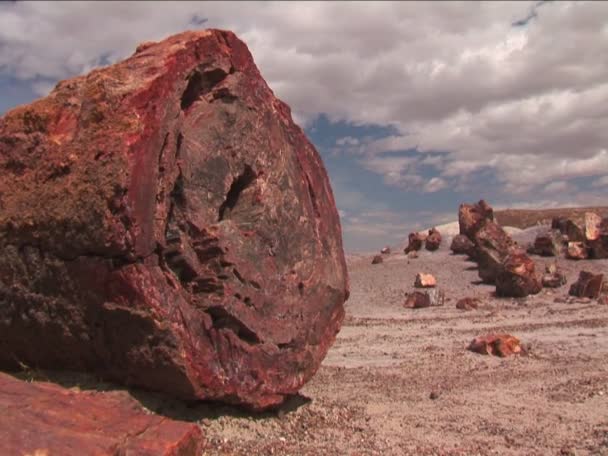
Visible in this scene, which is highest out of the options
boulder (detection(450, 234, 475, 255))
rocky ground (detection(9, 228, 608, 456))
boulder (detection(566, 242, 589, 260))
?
boulder (detection(450, 234, 475, 255))

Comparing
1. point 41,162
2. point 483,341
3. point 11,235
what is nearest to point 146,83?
point 41,162

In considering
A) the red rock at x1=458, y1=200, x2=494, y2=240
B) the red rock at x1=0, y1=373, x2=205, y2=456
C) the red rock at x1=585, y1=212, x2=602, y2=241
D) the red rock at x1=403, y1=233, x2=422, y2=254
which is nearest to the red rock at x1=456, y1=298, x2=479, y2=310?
the red rock at x1=458, y1=200, x2=494, y2=240

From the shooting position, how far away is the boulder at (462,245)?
21.0 m

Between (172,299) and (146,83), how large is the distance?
139 cm

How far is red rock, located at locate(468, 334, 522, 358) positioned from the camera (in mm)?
8594

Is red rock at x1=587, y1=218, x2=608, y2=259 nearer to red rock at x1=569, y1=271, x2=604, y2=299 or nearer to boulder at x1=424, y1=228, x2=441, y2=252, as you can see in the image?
red rock at x1=569, y1=271, x2=604, y2=299

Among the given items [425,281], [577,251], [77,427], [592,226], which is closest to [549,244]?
[577,251]

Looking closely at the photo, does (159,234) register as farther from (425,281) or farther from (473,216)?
(473,216)

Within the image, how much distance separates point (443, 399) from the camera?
6.52m

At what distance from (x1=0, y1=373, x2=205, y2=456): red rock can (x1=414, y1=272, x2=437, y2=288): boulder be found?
14.8m

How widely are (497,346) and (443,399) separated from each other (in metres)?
2.45

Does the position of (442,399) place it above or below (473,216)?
below

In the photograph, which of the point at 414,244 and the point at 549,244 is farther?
the point at 414,244

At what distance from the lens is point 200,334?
4535 mm
